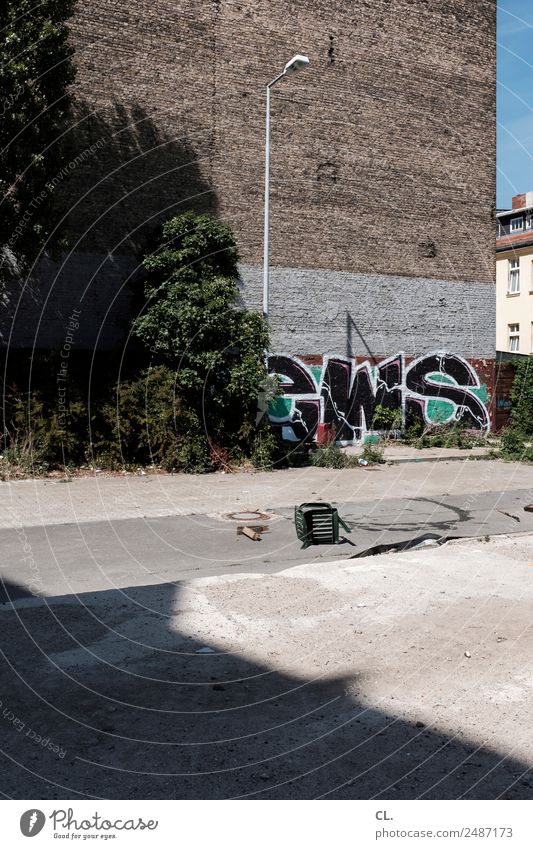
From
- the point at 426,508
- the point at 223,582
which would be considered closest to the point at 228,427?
the point at 426,508

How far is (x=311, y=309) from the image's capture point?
2341 cm

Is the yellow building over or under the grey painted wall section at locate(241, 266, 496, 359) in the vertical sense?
over

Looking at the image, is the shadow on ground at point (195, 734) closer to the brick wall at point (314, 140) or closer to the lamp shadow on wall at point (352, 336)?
the brick wall at point (314, 140)

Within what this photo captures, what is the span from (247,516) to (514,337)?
3098 centimetres

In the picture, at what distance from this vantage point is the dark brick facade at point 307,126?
20062mm

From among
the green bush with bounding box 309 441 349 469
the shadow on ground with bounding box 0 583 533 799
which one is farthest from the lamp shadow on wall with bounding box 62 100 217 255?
the shadow on ground with bounding box 0 583 533 799

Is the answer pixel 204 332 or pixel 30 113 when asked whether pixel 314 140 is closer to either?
pixel 204 332

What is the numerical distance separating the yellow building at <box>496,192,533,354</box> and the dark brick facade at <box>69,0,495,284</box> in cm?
1246

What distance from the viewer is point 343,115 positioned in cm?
2373

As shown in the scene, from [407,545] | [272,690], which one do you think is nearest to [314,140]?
[407,545]

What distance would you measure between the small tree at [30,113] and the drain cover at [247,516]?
747cm

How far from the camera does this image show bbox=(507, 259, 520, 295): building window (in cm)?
3941

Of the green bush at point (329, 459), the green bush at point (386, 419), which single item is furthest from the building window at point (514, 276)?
the green bush at point (329, 459)

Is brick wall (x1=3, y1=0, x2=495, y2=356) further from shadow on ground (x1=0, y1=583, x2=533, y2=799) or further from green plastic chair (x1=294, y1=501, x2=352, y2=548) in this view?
shadow on ground (x1=0, y1=583, x2=533, y2=799)
